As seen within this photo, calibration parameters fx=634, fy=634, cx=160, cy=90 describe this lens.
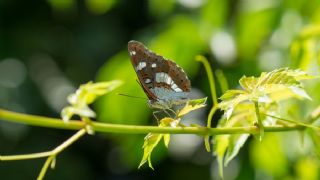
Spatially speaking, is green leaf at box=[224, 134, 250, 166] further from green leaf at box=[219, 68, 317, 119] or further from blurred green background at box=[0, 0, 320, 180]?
blurred green background at box=[0, 0, 320, 180]

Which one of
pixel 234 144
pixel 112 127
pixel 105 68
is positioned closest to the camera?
pixel 112 127

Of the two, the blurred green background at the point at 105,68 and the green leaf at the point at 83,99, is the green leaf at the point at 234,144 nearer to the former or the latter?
the green leaf at the point at 83,99

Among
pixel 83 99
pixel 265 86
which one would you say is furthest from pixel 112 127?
pixel 265 86

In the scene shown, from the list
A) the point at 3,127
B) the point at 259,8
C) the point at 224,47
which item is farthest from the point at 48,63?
the point at 259,8

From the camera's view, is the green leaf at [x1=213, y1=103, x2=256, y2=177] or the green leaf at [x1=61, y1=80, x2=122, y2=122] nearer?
the green leaf at [x1=61, y1=80, x2=122, y2=122]

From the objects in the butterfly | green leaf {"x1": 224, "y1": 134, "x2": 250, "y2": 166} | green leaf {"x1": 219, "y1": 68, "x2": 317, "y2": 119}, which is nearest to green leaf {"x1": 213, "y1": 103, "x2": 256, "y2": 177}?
green leaf {"x1": 224, "y1": 134, "x2": 250, "y2": 166}

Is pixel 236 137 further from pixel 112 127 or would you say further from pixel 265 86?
pixel 112 127
